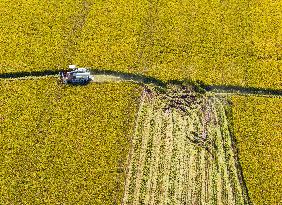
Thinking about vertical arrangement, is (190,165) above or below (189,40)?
below

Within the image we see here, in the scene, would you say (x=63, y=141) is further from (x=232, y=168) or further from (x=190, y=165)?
(x=232, y=168)

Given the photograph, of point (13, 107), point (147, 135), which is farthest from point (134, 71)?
point (13, 107)

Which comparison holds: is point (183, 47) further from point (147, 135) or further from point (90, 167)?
point (90, 167)

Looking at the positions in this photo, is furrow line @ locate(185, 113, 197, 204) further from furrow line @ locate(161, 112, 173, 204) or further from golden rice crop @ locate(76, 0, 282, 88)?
golden rice crop @ locate(76, 0, 282, 88)

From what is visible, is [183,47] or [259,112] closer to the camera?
[259,112]

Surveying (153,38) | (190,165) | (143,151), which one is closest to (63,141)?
(143,151)

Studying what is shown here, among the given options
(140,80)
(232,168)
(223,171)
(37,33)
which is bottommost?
(223,171)
